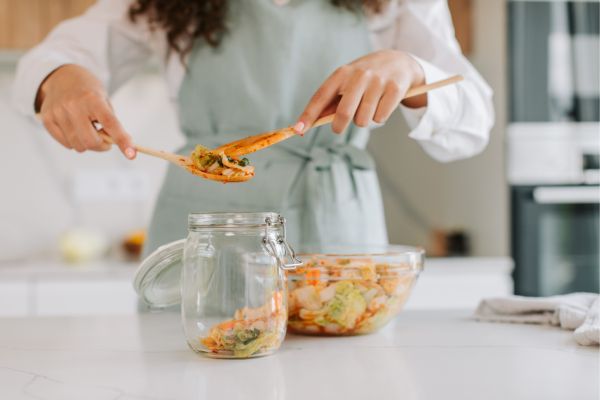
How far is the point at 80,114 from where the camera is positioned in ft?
3.25

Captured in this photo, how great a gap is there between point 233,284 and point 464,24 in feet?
6.65

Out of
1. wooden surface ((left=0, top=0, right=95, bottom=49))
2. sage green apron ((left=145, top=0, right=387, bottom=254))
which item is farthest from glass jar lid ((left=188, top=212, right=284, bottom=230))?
wooden surface ((left=0, top=0, right=95, bottom=49))

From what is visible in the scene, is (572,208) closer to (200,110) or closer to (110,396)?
(200,110)

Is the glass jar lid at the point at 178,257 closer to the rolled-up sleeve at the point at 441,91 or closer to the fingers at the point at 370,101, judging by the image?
the fingers at the point at 370,101

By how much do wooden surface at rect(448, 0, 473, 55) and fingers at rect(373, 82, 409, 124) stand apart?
173 centimetres

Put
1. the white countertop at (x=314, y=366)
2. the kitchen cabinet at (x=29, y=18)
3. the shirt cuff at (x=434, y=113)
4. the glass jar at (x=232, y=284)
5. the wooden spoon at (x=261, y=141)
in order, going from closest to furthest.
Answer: the white countertop at (x=314, y=366) < the glass jar at (x=232, y=284) < the wooden spoon at (x=261, y=141) < the shirt cuff at (x=434, y=113) < the kitchen cabinet at (x=29, y=18)

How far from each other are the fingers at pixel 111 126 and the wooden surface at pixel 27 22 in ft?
5.26

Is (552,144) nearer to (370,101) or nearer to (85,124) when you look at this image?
(370,101)

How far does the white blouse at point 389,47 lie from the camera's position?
113cm

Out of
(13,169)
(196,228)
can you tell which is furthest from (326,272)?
(13,169)

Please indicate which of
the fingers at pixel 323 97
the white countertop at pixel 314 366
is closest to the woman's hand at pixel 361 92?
the fingers at pixel 323 97

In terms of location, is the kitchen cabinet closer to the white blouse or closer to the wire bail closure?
the white blouse

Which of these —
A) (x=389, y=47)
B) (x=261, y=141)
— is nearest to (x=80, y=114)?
(x=261, y=141)

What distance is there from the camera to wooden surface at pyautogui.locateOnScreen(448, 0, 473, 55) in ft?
8.38
